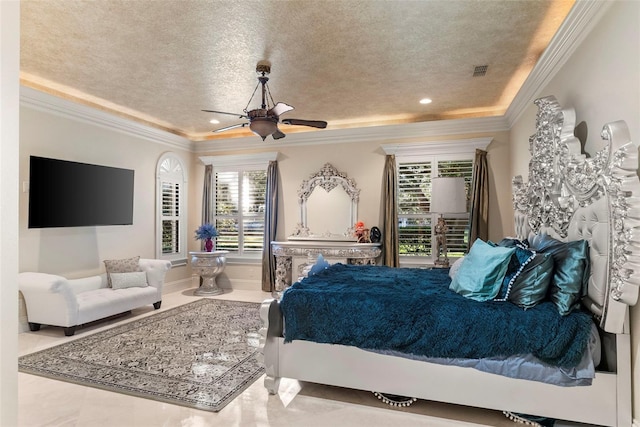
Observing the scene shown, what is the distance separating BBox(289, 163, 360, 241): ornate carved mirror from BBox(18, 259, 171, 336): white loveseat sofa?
8.52 feet

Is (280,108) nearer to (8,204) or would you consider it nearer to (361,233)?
(8,204)

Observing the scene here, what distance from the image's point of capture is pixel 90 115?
4957 millimetres

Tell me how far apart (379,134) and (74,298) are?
4690 millimetres

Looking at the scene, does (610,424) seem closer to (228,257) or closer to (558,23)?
(558,23)

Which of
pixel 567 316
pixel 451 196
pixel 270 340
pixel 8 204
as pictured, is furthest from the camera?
pixel 451 196

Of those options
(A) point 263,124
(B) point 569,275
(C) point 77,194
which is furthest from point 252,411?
(C) point 77,194

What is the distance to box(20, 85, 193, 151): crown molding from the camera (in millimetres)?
4270

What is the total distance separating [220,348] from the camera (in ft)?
12.0

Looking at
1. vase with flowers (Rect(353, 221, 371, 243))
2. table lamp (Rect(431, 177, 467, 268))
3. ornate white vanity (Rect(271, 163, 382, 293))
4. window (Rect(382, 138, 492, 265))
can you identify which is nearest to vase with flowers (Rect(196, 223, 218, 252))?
ornate white vanity (Rect(271, 163, 382, 293))

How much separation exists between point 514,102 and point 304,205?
11.5 feet

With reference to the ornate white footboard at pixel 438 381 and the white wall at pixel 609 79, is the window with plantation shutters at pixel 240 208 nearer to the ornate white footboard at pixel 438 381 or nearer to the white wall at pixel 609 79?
the ornate white footboard at pixel 438 381

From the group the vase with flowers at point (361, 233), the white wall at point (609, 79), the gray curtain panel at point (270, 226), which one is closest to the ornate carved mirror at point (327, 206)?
the vase with flowers at point (361, 233)

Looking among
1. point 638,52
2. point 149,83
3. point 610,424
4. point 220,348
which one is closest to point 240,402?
point 220,348

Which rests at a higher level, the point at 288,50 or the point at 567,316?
the point at 288,50
